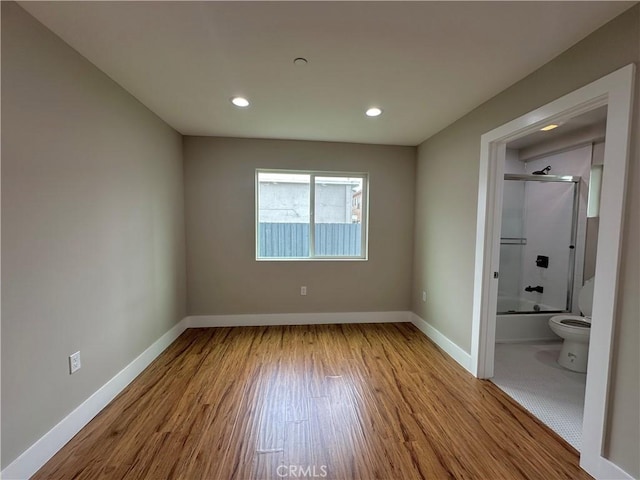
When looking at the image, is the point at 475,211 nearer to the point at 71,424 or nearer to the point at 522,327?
the point at 522,327

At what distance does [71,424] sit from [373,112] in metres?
3.12

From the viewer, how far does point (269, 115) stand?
2.58 metres

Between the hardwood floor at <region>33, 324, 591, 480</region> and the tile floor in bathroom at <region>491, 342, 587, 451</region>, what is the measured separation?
0.12m

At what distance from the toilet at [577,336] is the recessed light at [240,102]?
343cm

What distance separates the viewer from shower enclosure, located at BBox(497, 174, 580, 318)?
134 inches

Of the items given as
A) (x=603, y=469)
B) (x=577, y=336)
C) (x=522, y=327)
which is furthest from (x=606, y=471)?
Answer: (x=522, y=327)

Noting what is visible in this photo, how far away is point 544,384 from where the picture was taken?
7.36ft

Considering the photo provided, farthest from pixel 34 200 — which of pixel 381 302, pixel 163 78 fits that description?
pixel 381 302

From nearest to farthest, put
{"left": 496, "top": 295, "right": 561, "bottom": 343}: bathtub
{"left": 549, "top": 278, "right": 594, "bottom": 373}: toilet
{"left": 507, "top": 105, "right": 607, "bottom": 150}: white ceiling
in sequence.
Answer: {"left": 549, "top": 278, "right": 594, "bottom": 373}: toilet
{"left": 507, "top": 105, "right": 607, "bottom": 150}: white ceiling
{"left": 496, "top": 295, "right": 561, "bottom": 343}: bathtub

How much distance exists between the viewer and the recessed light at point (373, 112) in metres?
2.42

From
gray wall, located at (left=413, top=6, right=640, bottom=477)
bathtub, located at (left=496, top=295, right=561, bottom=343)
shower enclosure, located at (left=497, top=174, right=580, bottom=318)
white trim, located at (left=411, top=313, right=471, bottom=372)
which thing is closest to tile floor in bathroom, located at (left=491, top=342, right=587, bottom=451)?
bathtub, located at (left=496, top=295, right=561, bottom=343)

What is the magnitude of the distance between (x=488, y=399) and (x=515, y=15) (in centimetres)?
241

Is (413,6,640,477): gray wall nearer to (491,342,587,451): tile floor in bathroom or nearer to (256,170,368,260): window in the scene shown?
(491,342,587,451): tile floor in bathroom

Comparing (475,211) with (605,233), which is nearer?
(605,233)
